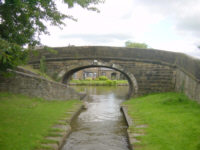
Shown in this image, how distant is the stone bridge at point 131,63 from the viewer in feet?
48.2

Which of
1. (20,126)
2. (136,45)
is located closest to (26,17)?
(20,126)

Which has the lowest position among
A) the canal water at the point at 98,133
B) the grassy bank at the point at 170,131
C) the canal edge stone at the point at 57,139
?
the canal water at the point at 98,133

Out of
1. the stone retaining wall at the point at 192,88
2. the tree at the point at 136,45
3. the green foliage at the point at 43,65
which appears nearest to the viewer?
the stone retaining wall at the point at 192,88

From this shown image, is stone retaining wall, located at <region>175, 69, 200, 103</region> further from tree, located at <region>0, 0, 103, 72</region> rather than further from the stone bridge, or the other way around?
tree, located at <region>0, 0, 103, 72</region>

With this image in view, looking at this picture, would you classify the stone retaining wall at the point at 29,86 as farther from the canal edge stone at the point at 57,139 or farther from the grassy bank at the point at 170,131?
the grassy bank at the point at 170,131

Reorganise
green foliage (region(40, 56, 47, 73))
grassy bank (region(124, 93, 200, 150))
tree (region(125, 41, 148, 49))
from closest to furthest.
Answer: grassy bank (region(124, 93, 200, 150)) → green foliage (region(40, 56, 47, 73)) → tree (region(125, 41, 148, 49))

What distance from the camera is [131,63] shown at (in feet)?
49.3

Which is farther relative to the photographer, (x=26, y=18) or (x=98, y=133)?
(x=98, y=133)

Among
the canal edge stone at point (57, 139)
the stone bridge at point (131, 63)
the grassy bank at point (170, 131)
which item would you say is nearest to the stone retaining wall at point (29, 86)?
the stone bridge at point (131, 63)

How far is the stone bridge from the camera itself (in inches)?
578

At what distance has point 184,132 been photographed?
552 cm

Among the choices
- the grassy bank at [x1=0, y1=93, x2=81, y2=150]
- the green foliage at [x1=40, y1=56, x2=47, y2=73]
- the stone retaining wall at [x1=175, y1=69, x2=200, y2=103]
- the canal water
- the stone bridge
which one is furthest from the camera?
the green foliage at [x1=40, y1=56, x2=47, y2=73]

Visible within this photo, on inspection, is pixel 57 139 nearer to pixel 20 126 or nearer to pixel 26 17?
pixel 20 126

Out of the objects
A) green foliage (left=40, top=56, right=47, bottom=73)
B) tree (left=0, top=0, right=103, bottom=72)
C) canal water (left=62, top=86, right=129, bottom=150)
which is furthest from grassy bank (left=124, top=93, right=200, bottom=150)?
green foliage (left=40, top=56, right=47, bottom=73)
